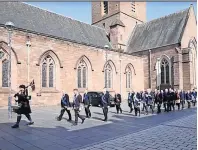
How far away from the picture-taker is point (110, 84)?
28906mm

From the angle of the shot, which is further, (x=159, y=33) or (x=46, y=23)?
(x=159, y=33)

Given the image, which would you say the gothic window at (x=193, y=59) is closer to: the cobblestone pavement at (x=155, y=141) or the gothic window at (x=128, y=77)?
the gothic window at (x=128, y=77)

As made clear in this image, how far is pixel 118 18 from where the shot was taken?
40.0m

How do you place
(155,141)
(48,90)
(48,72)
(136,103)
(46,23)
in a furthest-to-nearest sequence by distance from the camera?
1. (46,23)
2. (48,72)
3. (48,90)
4. (136,103)
5. (155,141)

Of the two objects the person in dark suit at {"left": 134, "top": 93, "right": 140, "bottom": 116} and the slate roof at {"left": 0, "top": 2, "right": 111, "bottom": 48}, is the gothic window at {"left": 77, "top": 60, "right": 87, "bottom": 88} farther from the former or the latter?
the person in dark suit at {"left": 134, "top": 93, "right": 140, "bottom": 116}

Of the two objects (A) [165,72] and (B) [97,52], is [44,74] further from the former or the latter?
(A) [165,72]

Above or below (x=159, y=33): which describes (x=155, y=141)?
below

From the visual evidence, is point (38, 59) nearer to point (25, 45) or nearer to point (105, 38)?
point (25, 45)

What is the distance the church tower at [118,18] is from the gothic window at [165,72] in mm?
7476

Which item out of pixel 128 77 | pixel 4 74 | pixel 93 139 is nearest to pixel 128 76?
pixel 128 77

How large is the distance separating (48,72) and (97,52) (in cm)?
710

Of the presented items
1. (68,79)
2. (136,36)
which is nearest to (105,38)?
(136,36)

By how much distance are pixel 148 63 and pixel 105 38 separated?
8.08 meters

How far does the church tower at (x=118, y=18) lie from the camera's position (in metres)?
36.4
